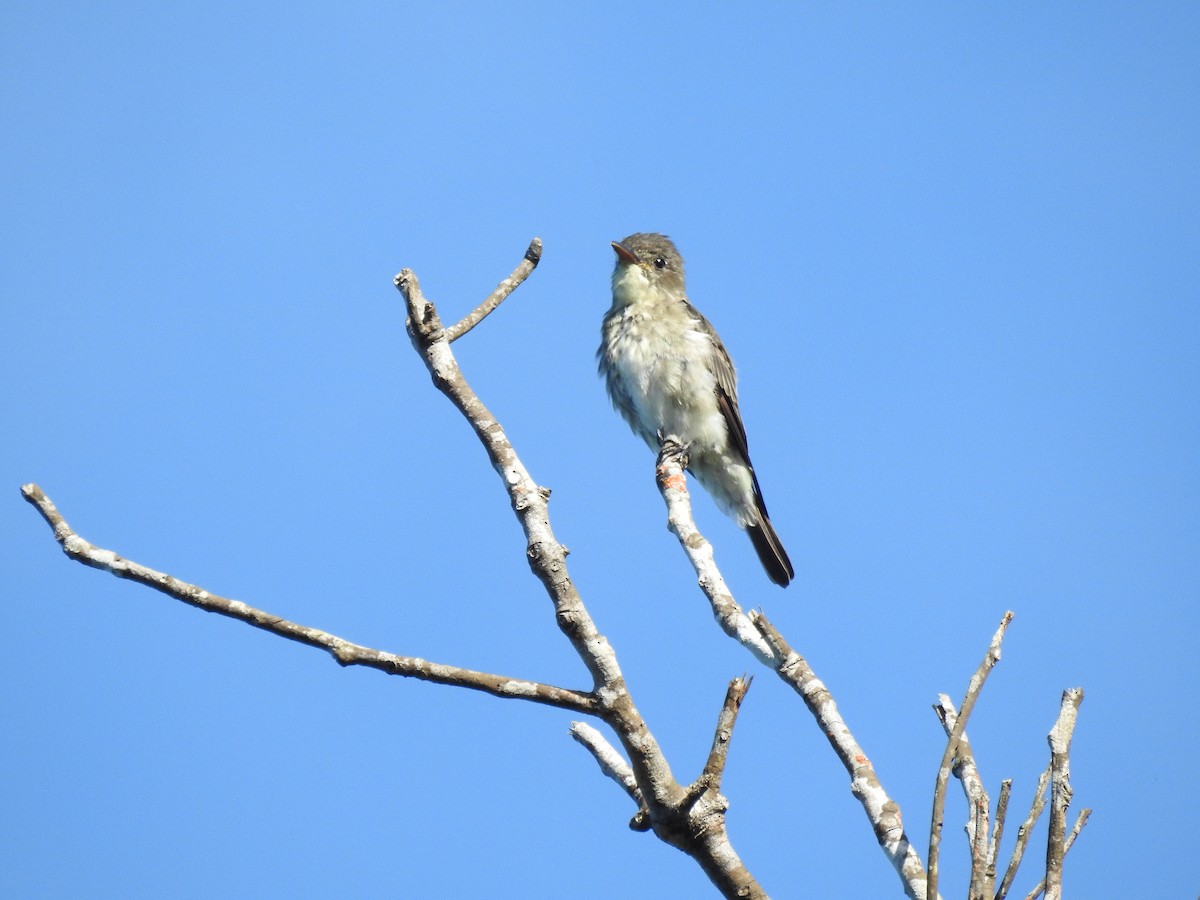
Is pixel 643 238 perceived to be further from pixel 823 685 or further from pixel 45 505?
pixel 45 505

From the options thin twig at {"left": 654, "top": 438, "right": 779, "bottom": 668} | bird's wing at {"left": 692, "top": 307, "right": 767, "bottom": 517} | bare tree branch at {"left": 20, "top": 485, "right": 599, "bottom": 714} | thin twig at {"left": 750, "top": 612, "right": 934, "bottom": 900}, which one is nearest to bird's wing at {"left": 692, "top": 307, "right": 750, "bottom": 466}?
bird's wing at {"left": 692, "top": 307, "right": 767, "bottom": 517}

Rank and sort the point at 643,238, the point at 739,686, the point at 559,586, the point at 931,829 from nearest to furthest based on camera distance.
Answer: the point at 931,829 < the point at 739,686 < the point at 559,586 < the point at 643,238

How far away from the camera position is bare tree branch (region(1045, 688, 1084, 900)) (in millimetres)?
3035

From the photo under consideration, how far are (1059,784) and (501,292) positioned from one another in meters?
2.81

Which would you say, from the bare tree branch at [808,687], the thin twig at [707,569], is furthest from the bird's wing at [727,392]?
the bare tree branch at [808,687]

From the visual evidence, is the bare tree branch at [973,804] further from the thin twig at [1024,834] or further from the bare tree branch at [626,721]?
the bare tree branch at [626,721]

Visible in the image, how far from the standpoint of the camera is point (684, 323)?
969 cm

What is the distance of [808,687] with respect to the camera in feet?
13.6

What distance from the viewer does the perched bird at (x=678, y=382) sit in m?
9.41

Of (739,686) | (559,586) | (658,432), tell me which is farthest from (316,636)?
(658,432)

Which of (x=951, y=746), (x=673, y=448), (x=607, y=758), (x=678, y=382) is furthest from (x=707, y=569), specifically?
(x=678, y=382)

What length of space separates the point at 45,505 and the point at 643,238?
7.43 metres

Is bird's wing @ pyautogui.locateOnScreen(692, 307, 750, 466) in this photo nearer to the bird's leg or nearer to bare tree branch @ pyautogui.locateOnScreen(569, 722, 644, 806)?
the bird's leg

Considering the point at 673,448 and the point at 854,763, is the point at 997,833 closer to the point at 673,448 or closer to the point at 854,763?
the point at 854,763
